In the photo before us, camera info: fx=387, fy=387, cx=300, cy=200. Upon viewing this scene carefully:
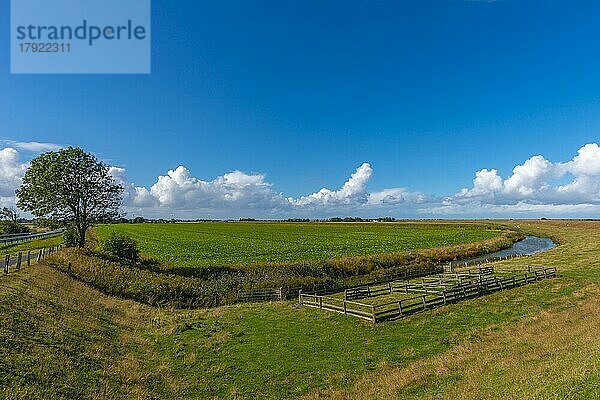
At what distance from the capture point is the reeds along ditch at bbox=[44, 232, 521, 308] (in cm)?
3212

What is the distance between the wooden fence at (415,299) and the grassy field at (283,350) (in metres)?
1.00

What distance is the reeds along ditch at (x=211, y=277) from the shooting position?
32.1 meters

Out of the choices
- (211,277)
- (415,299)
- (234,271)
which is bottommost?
(415,299)

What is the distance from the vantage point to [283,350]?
64.2 ft

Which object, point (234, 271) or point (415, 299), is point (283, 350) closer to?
point (415, 299)

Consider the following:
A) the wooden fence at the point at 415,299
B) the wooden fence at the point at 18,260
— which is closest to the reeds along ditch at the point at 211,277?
the wooden fence at the point at 18,260

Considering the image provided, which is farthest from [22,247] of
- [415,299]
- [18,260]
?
[415,299]

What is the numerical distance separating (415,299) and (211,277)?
71.6ft

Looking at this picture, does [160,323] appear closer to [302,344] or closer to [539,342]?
[302,344]

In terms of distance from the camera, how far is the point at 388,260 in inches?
2148

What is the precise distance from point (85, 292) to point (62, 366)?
48.1ft

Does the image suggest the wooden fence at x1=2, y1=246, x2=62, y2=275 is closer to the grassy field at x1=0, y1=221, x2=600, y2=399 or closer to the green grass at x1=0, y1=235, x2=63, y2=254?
the grassy field at x1=0, y1=221, x2=600, y2=399

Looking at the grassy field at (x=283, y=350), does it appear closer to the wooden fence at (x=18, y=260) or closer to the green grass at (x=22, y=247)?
the wooden fence at (x=18, y=260)

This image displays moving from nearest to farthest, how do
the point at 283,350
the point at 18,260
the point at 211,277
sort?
1. the point at 283,350
2. the point at 18,260
3. the point at 211,277
